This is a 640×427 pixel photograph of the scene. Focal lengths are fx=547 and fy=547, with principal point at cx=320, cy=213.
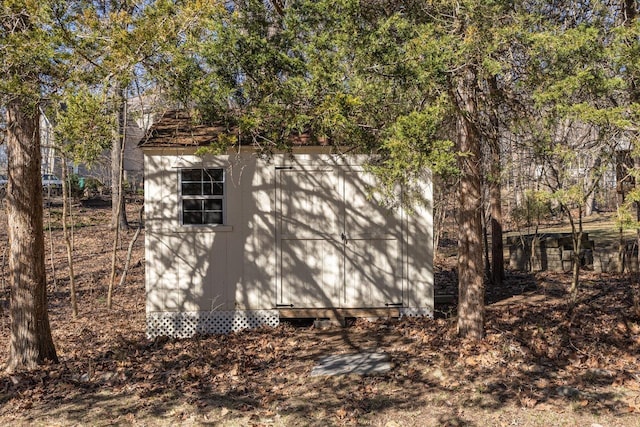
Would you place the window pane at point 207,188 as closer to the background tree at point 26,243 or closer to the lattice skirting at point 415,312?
the background tree at point 26,243

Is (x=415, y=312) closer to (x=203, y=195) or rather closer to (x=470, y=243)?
(x=470, y=243)

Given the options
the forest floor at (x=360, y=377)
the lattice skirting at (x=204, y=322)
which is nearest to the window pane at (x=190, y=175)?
the lattice skirting at (x=204, y=322)

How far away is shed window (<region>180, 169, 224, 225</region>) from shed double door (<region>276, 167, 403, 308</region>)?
3.09ft

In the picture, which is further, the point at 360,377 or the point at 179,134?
the point at 179,134

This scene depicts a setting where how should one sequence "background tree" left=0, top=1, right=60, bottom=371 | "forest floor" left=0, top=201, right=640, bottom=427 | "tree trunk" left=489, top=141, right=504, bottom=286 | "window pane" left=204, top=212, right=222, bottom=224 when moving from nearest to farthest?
"forest floor" left=0, top=201, right=640, bottom=427
"background tree" left=0, top=1, right=60, bottom=371
"window pane" left=204, top=212, right=222, bottom=224
"tree trunk" left=489, top=141, right=504, bottom=286

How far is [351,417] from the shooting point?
5191mm

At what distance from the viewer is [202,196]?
8570 mm

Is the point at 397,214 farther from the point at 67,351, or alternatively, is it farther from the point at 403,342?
the point at 67,351

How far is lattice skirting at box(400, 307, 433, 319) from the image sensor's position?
8.67 m

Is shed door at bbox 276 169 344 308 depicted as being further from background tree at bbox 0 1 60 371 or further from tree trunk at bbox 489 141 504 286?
tree trunk at bbox 489 141 504 286

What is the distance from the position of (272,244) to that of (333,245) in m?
0.97

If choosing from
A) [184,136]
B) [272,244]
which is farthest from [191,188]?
[272,244]

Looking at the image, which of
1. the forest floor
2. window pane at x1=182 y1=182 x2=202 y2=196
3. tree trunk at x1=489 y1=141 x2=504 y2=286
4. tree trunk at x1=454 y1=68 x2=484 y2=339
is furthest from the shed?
tree trunk at x1=489 y1=141 x2=504 y2=286

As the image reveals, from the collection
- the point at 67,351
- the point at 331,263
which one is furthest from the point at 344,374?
the point at 67,351
